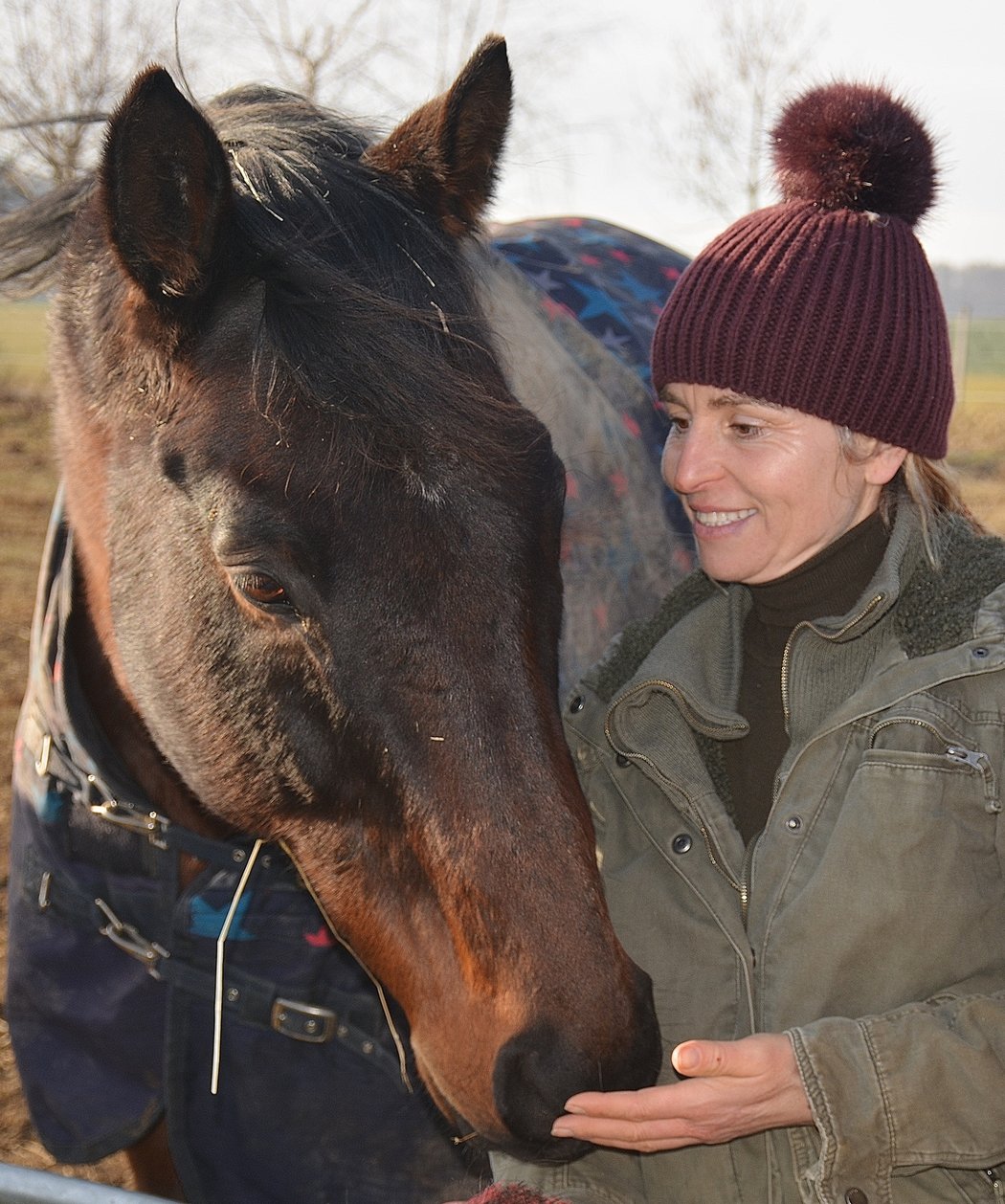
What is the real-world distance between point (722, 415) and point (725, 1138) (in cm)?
103

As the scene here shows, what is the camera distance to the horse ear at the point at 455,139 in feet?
6.92

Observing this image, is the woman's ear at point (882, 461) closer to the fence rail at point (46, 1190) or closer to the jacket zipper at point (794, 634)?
the jacket zipper at point (794, 634)

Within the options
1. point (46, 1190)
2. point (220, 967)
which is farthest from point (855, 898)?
point (220, 967)

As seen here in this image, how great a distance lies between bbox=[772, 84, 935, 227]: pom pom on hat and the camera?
191 centimetres

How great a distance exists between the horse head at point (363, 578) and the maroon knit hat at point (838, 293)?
33 cm

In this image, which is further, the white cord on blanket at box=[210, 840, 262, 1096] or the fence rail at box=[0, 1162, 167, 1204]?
the white cord on blanket at box=[210, 840, 262, 1096]

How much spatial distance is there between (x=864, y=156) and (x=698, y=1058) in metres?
1.31

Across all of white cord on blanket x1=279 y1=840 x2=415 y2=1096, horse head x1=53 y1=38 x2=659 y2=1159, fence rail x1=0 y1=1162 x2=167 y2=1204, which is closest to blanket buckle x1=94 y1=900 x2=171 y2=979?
white cord on blanket x1=279 y1=840 x2=415 y2=1096

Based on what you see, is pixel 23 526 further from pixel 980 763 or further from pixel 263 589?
pixel 980 763

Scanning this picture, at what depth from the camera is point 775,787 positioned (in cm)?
182

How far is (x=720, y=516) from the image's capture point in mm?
1973

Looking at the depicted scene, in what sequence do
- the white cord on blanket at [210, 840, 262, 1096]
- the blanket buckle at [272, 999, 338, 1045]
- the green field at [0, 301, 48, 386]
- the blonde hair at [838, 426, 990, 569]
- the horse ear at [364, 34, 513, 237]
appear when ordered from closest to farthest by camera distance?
the blonde hair at [838, 426, 990, 569]
the horse ear at [364, 34, 513, 237]
the white cord on blanket at [210, 840, 262, 1096]
the blanket buckle at [272, 999, 338, 1045]
the green field at [0, 301, 48, 386]

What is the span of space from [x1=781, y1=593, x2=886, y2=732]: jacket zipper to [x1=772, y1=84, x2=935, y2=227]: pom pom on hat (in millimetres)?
612

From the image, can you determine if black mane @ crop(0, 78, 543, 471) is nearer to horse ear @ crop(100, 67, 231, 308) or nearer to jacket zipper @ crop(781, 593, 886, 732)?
horse ear @ crop(100, 67, 231, 308)
